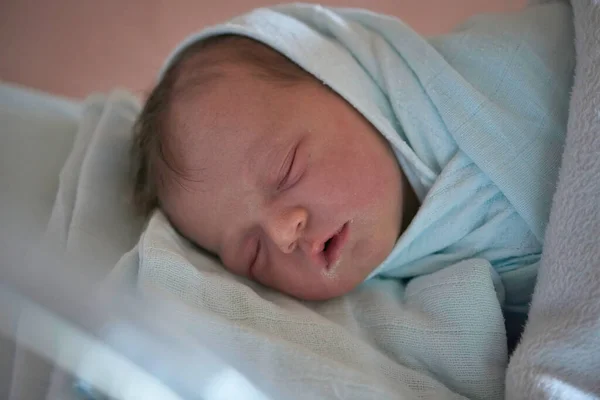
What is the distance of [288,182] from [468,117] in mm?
232

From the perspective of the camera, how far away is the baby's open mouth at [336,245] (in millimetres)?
625

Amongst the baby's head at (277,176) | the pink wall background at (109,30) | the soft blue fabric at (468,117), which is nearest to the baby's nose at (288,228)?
the baby's head at (277,176)

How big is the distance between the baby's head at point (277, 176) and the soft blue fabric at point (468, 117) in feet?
0.12

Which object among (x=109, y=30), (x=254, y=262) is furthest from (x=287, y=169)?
(x=109, y=30)

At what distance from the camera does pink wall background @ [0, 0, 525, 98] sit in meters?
0.95

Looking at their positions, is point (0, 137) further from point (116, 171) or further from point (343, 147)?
point (343, 147)

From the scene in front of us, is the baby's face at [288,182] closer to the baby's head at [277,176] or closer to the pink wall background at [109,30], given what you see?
the baby's head at [277,176]

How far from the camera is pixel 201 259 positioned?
0.68 metres

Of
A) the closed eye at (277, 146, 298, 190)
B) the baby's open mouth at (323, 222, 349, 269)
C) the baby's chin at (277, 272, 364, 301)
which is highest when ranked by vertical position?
the closed eye at (277, 146, 298, 190)

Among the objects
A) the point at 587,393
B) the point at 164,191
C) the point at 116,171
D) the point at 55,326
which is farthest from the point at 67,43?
the point at 587,393

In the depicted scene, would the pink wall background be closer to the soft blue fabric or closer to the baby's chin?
the soft blue fabric

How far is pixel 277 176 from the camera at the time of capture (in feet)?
2.07

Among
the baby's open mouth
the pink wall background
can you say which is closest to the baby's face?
the baby's open mouth

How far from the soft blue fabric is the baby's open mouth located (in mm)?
77
